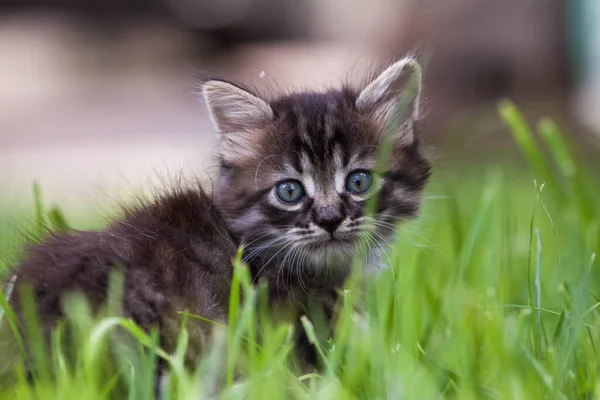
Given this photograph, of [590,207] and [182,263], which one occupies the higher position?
[182,263]

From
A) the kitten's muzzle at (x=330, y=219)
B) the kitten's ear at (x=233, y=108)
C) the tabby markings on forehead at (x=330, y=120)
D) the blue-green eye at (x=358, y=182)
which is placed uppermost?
the kitten's ear at (x=233, y=108)

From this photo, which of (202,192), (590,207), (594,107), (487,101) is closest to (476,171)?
(487,101)

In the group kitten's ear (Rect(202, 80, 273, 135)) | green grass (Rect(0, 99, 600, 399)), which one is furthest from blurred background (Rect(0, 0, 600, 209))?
green grass (Rect(0, 99, 600, 399))

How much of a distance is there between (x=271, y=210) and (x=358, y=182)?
0.30 meters

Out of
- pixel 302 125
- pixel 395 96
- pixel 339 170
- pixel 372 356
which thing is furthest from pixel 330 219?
pixel 372 356

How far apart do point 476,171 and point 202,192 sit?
13.4ft

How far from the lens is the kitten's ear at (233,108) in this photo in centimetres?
296

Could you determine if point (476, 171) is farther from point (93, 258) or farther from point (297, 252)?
point (93, 258)

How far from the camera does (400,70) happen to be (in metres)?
3.02

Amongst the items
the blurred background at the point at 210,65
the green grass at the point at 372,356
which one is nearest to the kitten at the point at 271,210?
the green grass at the point at 372,356

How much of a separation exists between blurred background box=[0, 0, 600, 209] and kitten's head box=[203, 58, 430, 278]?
314 centimetres

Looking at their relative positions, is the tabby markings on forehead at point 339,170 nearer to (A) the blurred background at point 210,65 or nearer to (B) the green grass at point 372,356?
(B) the green grass at point 372,356

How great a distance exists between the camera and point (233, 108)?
3.07 m

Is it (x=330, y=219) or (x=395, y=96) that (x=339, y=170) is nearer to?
(x=330, y=219)
